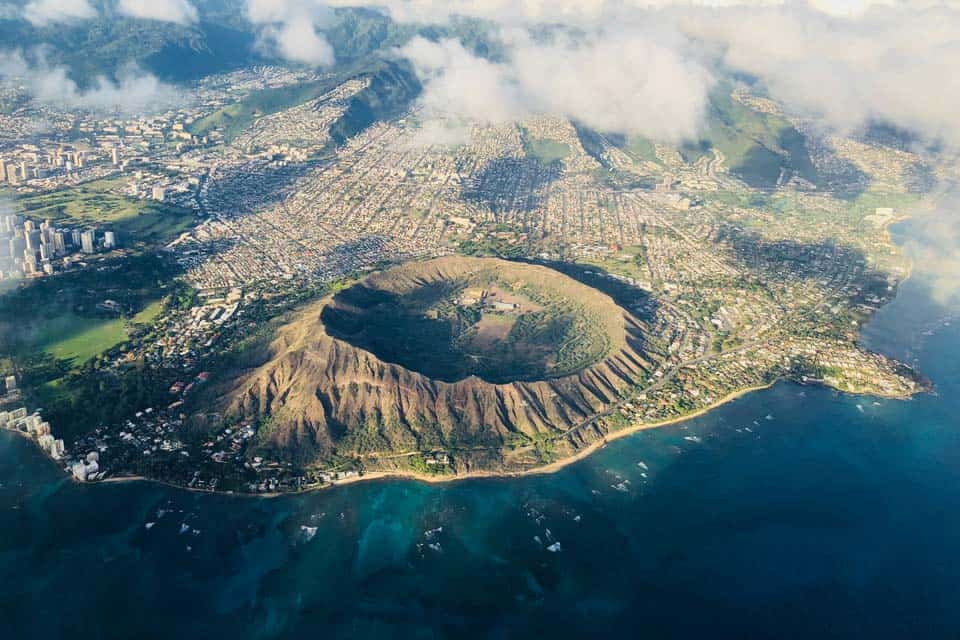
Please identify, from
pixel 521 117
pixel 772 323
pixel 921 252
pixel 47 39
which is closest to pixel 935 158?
pixel 921 252

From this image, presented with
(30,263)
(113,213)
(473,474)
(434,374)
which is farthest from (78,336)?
(473,474)

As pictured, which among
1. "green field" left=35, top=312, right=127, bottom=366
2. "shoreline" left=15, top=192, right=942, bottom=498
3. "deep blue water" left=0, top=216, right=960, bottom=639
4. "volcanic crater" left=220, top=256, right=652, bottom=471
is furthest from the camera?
"green field" left=35, top=312, right=127, bottom=366

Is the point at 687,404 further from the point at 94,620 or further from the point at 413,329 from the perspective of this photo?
the point at 94,620

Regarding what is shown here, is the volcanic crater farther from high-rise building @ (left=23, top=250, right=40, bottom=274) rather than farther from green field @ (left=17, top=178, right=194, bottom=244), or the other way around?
green field @ (left=17, top=178, right=194, bottom=244)

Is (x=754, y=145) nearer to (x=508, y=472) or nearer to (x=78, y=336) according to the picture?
(x=508, y=472)

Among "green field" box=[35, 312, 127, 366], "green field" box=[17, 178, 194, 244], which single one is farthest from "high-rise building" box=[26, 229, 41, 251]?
"green field" box=[35, 312, 127, 366]
